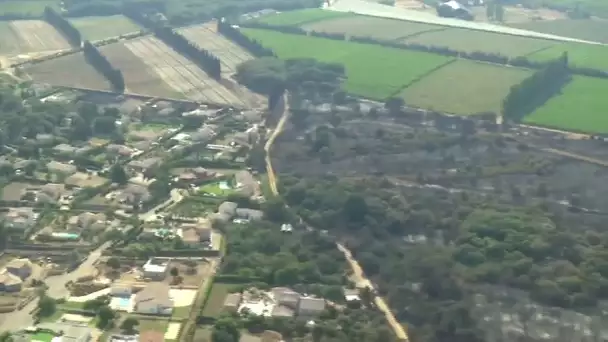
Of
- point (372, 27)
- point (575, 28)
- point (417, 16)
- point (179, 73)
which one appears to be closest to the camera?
point (179, 73)

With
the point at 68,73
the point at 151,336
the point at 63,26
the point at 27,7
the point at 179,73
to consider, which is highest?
the point at 27,7

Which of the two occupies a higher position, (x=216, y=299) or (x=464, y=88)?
(x=464, y=88)

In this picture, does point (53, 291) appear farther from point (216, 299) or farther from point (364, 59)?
point (364, 59)

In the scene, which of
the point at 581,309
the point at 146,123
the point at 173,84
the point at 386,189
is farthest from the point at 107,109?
the point at 581,309

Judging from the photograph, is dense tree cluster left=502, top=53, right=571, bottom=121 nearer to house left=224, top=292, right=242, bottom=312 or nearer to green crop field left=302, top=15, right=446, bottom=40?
green crop field left=302, top=15, right=446, bottom=40

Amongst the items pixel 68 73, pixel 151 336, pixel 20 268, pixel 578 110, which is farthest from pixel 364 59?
pixel 151 336

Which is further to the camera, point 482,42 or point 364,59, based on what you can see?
point 482,42
